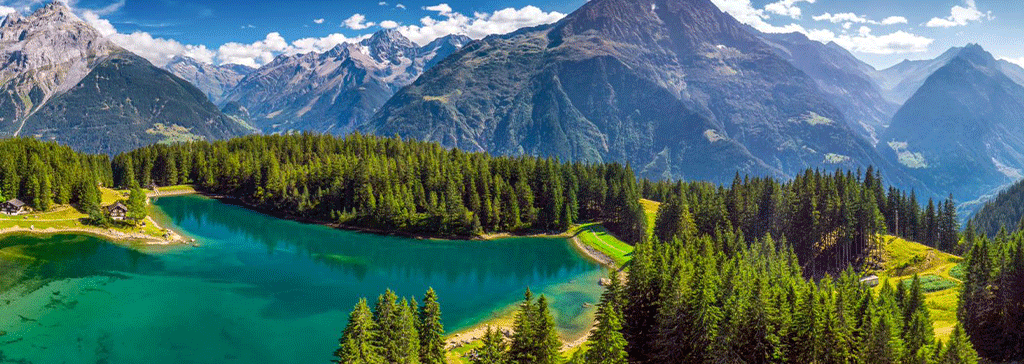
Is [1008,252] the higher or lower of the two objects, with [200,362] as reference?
higher

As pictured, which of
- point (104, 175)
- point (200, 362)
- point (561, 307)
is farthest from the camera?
point (104, 175)

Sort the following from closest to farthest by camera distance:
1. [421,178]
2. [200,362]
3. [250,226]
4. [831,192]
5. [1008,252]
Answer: [200,362]
[1008,252]
[831,192]
[250,226]
[421,178]

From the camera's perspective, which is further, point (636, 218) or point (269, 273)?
point (636, 218)

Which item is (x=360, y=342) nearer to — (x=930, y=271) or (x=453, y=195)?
(x=453, y=195)

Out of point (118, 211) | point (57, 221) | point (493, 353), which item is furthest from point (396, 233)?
point (493, 353)

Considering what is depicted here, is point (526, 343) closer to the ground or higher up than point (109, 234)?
closer to the ground

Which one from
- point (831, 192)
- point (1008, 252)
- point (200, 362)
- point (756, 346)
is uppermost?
point (831, 192)

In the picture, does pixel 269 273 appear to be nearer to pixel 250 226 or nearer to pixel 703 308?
pixel 250 226

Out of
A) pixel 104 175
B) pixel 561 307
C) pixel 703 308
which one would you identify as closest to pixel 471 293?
pixel 561 307
